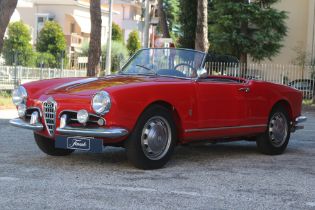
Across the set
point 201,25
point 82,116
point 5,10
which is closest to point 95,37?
point 5,10

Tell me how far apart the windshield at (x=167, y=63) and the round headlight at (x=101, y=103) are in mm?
1493

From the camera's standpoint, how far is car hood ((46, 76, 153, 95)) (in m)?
6.96

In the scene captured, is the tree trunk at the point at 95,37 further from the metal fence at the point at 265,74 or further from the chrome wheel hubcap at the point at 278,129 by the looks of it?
the chrome wheel hubcap at the point at 278,129

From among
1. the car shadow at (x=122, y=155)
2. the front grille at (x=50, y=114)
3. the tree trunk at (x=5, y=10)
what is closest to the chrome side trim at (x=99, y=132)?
the front grille at (x=50, y=114)

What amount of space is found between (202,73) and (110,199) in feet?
9.62

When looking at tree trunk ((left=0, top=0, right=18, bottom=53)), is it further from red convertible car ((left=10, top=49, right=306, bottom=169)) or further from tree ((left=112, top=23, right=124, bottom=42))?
tree ((left=112, top=23, right=124, bottom=42))

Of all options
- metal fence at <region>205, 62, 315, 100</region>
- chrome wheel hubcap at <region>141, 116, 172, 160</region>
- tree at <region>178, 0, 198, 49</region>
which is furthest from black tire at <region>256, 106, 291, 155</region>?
tree at <region>178, 0, 198, 49</region>

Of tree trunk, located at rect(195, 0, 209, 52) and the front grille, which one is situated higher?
tree trunk, located at rect(195, 0, 209, 52)

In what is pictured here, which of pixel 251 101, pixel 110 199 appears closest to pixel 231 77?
pixel 251 101

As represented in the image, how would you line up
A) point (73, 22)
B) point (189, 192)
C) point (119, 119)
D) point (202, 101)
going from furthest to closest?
1. point (73, 22)
2. point (202, 101)
3. point (119, 119)
4. point (189, 192)

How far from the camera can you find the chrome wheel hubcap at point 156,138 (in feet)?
23.0

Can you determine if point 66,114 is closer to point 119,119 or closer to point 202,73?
point 119,119

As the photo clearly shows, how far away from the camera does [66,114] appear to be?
691cm

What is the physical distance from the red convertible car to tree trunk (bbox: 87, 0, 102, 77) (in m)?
13.1
